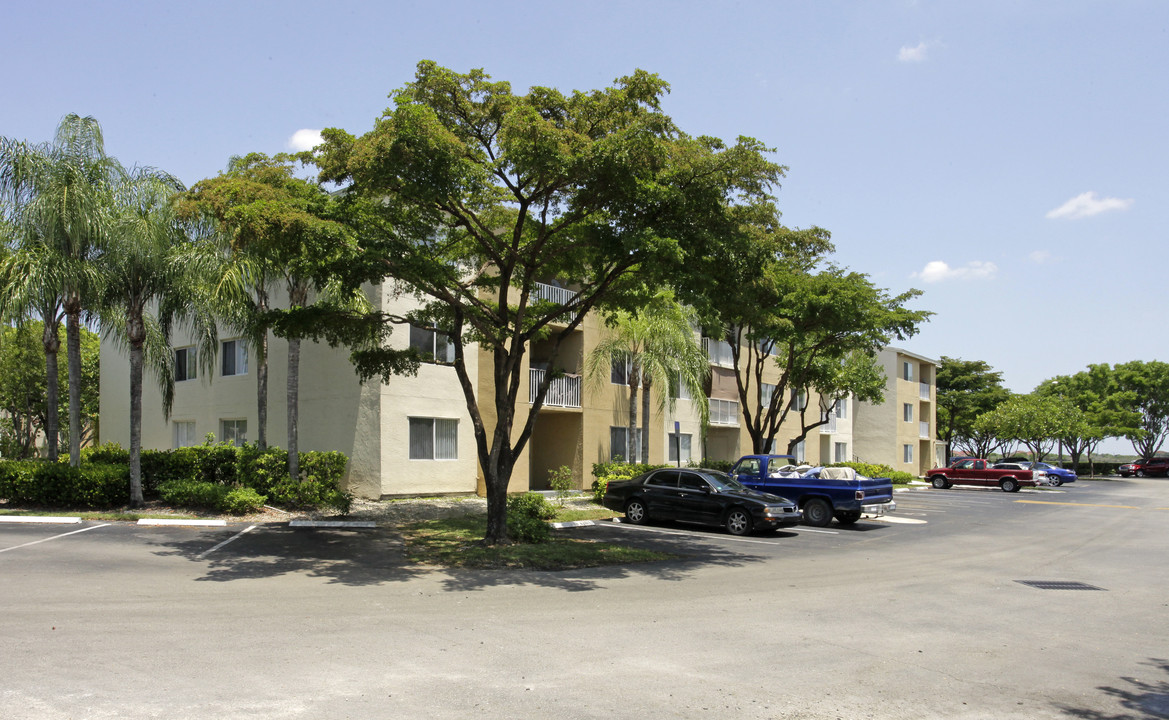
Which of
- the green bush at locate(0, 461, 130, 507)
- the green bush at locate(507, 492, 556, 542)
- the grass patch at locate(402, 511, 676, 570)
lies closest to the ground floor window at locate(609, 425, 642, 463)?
the green bush at locate(507, 492, 556, 542)

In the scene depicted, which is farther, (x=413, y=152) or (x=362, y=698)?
(x=413, y=152)

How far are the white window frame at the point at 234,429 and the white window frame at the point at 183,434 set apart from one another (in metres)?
1.84

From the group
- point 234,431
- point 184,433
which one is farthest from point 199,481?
point 184,433

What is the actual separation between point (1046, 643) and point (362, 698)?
709 cm

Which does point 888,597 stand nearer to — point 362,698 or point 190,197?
point 362,698

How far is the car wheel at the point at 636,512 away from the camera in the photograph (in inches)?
781

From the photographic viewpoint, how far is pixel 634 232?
42.9 ft

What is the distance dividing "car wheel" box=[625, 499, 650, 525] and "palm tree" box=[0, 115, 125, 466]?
13389 millimetres

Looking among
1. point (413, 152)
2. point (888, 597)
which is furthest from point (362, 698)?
point (413, 152)

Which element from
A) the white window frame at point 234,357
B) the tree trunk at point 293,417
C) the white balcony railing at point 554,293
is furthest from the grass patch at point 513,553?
the white window frame at point 234,357

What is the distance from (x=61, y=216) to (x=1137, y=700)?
2084 centimetres

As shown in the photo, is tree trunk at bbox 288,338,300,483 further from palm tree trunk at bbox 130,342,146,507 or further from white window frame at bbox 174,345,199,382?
white window frame at bbox 174,345,199,382

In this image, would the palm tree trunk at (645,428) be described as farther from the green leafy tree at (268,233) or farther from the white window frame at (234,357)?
the white window frame at (234,357)

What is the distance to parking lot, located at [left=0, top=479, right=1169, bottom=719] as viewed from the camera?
6.28 meters
